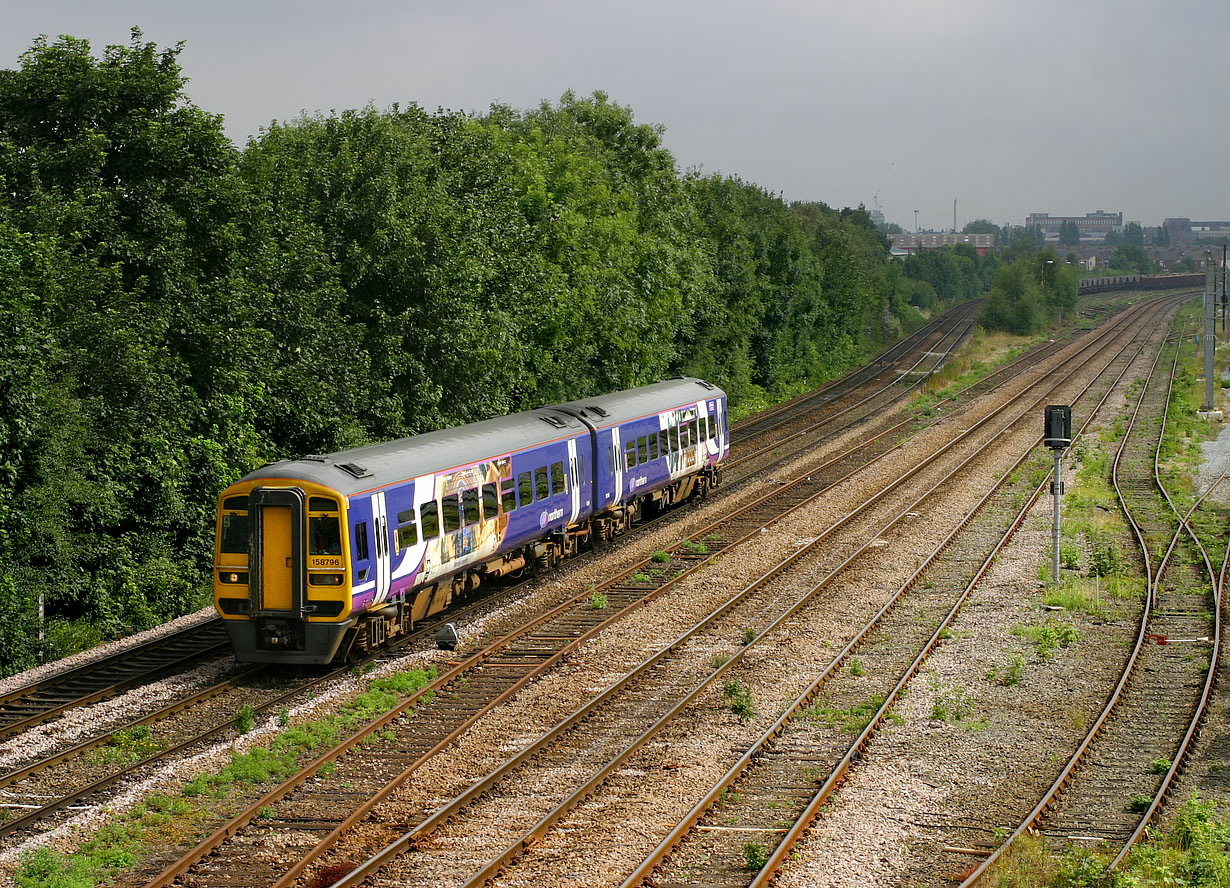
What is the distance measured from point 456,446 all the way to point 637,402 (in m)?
8.97

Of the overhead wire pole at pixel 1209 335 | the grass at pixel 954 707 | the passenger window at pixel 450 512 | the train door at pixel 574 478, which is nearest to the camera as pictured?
the grass at pixel 954 707

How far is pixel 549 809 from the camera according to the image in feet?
41.0

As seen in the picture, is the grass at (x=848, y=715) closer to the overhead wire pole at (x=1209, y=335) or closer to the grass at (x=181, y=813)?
the grass at (x=181, y=813)

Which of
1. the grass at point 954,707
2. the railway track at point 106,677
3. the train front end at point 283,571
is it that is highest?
the train front end at point 283,571

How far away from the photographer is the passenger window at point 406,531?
Answer: 18156 mm

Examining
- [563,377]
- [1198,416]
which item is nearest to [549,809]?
[563,377]

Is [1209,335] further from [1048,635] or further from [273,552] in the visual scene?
[273,552]

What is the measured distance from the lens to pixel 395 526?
1806cm

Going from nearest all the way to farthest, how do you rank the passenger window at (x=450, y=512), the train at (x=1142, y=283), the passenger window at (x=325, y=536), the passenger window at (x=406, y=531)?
the passenger window at (x=325, y=536) < the passenger window at (x=406, y=531) < the passenger window at (x=450, y=512) < the train at (x=1142, y=283)

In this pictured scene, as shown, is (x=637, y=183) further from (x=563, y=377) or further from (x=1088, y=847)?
(x=1088, y=847)

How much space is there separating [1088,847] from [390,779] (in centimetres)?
719

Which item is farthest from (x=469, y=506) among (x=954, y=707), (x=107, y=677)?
(x=954, y=707)

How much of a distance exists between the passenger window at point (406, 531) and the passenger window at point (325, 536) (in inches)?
52.7

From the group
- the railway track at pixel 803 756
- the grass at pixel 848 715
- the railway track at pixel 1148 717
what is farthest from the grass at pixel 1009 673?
the grass at pixel 848 715
